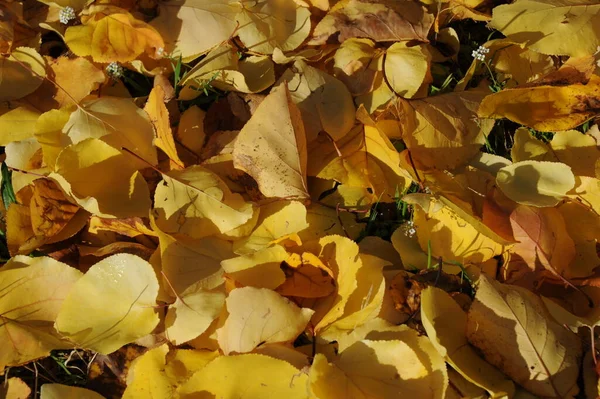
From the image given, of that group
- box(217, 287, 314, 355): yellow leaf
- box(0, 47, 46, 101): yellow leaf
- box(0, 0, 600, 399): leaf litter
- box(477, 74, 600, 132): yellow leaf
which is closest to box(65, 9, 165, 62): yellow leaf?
box(0, 0, 600, 399): leaf litter

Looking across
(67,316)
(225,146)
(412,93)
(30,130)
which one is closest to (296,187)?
(225,146)

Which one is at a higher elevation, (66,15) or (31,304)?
(66,15)

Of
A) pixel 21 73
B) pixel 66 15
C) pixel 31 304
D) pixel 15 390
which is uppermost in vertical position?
pixel 66 15

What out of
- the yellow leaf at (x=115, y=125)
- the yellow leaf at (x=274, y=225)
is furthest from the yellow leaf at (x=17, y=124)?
the yellow leaf at (x=274, y=225)

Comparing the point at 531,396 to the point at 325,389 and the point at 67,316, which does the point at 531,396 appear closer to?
the point at 325,389

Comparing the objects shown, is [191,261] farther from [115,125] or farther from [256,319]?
[115,125]

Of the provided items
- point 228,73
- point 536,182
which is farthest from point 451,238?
point 228,73
